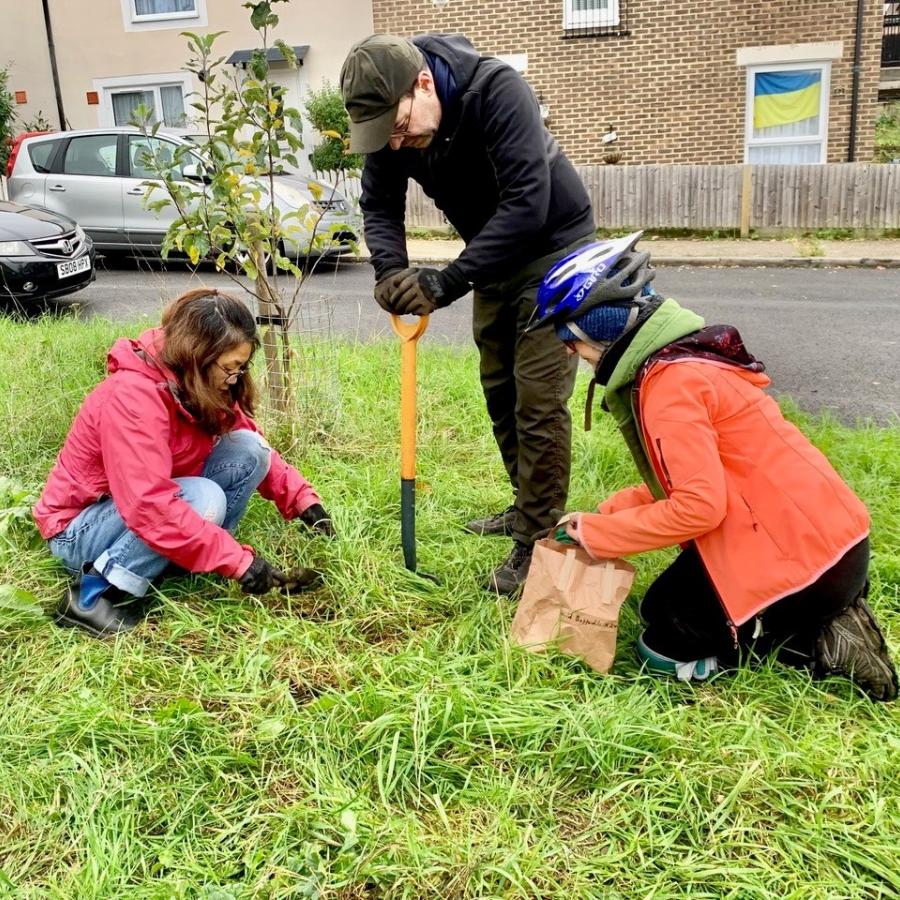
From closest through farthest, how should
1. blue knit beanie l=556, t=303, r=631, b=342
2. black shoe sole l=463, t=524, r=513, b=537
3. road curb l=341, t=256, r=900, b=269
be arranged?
blue knit beanie l=556, t=303, r=631, b=342 → black shoe sole l=463, t=524, r=513, b=537 → road curb l=341, t=256, r=900, b=269

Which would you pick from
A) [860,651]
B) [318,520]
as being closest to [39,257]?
[318,520]

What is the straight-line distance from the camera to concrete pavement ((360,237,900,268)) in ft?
38.8

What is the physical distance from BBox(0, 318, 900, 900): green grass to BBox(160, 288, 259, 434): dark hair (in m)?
0.64

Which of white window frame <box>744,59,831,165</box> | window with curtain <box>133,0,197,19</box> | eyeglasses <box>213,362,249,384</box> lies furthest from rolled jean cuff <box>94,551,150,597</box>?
window with curtain <box>133,0,197,19</box>

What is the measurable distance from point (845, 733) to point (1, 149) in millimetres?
18835

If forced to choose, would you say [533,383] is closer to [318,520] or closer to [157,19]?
[318,520]

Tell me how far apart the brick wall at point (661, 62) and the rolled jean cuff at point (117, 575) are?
13739 mm

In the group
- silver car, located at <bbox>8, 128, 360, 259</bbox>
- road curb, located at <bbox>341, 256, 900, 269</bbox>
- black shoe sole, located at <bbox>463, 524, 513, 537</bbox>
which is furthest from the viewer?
road curb, located at <bbox>341, 256, 900, 269</bbox>

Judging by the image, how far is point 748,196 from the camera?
13.5 m

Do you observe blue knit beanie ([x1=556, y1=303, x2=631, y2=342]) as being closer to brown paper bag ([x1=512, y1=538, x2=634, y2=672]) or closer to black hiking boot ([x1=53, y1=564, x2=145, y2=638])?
brown paper bag ([x1=512, y1=538, x2=634, y2=672])

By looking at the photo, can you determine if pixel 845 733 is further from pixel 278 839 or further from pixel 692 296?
pixel 692 296

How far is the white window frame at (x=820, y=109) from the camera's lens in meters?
14.7

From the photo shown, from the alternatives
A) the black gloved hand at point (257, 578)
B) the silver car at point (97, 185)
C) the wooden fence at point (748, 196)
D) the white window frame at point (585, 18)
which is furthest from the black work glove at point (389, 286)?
the white window frame at point (585, 18)

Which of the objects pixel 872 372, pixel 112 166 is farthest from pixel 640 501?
pixel 112 166
